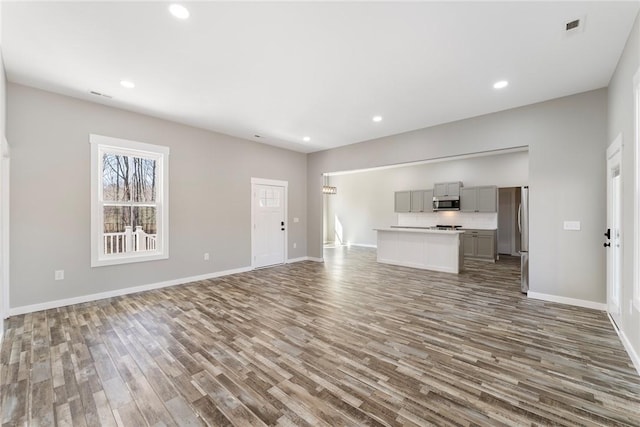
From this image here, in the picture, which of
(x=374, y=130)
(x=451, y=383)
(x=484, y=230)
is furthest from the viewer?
(x=484, y=230)

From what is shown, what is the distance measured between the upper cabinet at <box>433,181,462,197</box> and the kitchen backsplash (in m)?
0.70

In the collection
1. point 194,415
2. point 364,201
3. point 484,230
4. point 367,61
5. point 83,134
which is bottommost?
point 194,415

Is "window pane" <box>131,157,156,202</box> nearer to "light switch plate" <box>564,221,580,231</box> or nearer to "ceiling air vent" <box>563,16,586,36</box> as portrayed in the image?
"ceiling air vent" <box>563,16,586,36</box>

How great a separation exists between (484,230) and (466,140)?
3.83m

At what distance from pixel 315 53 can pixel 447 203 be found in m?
6.70

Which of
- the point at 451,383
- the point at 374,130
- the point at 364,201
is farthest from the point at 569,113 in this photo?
the point at 364,201

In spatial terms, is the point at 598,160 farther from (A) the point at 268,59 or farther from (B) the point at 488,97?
(A) the point at 268,59

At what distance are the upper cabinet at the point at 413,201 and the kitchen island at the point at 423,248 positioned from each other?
248 centimetres

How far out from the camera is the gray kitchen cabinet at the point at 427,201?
8.56m

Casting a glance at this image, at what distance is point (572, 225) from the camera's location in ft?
12.6

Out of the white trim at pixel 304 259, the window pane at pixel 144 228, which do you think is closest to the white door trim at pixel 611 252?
the white trim at pixel 304 259

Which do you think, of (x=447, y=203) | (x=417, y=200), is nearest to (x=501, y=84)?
(x=447, y=203)

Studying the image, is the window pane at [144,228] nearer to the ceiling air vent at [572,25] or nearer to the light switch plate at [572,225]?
the ceiling air vent at [572,25]

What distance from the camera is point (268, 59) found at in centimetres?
294
